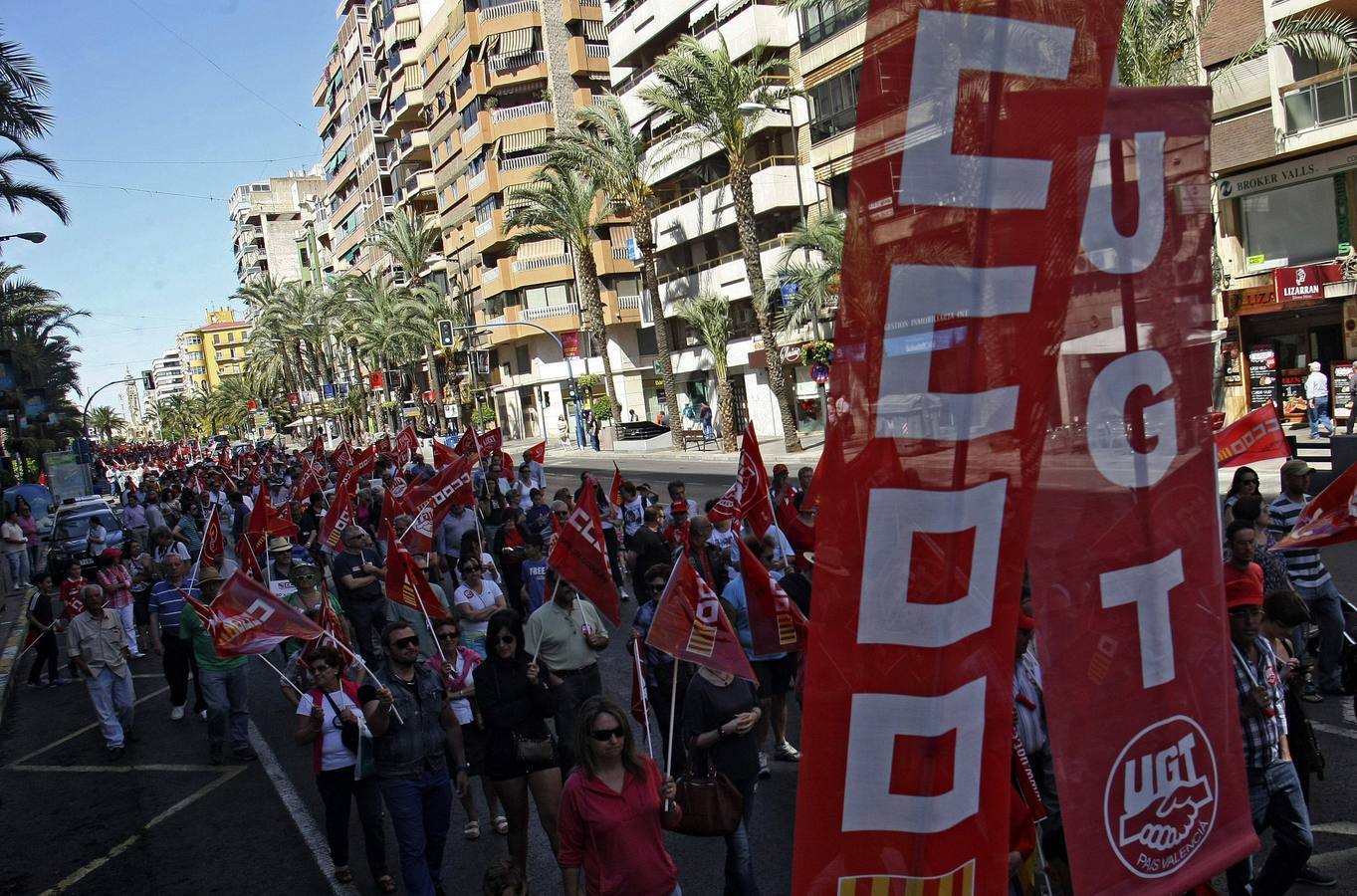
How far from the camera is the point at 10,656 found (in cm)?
1557

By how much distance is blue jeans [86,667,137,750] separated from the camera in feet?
33.3

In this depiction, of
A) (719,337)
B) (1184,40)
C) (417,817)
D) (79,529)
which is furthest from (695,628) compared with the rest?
(719,337)

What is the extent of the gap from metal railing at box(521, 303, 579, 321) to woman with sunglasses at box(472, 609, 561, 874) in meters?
50.7

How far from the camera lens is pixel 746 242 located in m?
31.5

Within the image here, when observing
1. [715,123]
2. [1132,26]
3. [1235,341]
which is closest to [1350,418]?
[1235,341]

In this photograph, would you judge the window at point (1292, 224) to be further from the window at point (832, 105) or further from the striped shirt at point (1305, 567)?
the striped shirt at point (1305, 567)

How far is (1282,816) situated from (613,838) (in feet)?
8.97

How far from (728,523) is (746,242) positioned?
2214 centimetres

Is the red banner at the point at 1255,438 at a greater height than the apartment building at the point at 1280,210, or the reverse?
the apartment building at the point at 1280,210

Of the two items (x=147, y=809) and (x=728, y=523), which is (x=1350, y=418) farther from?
(x=147, y=809)

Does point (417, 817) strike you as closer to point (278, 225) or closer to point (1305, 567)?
point (1305, 567)

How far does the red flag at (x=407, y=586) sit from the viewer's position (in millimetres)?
8430

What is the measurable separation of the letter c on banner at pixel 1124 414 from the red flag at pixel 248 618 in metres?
6.08

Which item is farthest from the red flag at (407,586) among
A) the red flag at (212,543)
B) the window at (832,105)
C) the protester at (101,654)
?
the window at (832,105)
